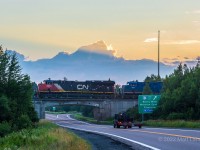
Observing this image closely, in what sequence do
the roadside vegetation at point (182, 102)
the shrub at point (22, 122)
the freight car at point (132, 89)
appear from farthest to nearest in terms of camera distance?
the freight car at point (132, 89) → the roadside vegetation at point (182, 102) → the shrub at point (22, 122)

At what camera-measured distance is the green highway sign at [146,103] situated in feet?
232

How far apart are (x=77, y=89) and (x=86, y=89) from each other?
6.61 feet

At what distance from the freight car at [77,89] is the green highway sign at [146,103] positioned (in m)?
45.8

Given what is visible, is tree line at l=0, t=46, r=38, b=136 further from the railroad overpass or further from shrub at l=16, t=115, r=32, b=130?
the railroad overpass

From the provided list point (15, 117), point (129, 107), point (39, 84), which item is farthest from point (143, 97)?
point (39, 84)

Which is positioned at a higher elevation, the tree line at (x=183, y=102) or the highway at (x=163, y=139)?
the tree line at (x=183, y=102)

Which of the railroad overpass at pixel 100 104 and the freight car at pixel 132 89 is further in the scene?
the freight car at pixel 132 89

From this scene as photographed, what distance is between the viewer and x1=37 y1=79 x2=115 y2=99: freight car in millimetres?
116363

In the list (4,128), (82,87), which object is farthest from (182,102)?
(82,87)

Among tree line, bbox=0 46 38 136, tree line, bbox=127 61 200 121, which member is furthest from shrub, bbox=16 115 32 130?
tree line, bbox=127 61 200 121

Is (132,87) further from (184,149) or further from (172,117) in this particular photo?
(184,149)

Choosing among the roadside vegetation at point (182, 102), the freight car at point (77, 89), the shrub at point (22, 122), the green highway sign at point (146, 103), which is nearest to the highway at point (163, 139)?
the green highway sign at point (146, 103)

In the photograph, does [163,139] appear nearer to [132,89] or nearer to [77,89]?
[132,89]

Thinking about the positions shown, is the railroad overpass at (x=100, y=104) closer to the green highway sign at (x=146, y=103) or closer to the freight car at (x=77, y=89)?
the freight car at (x=77, y=89)
